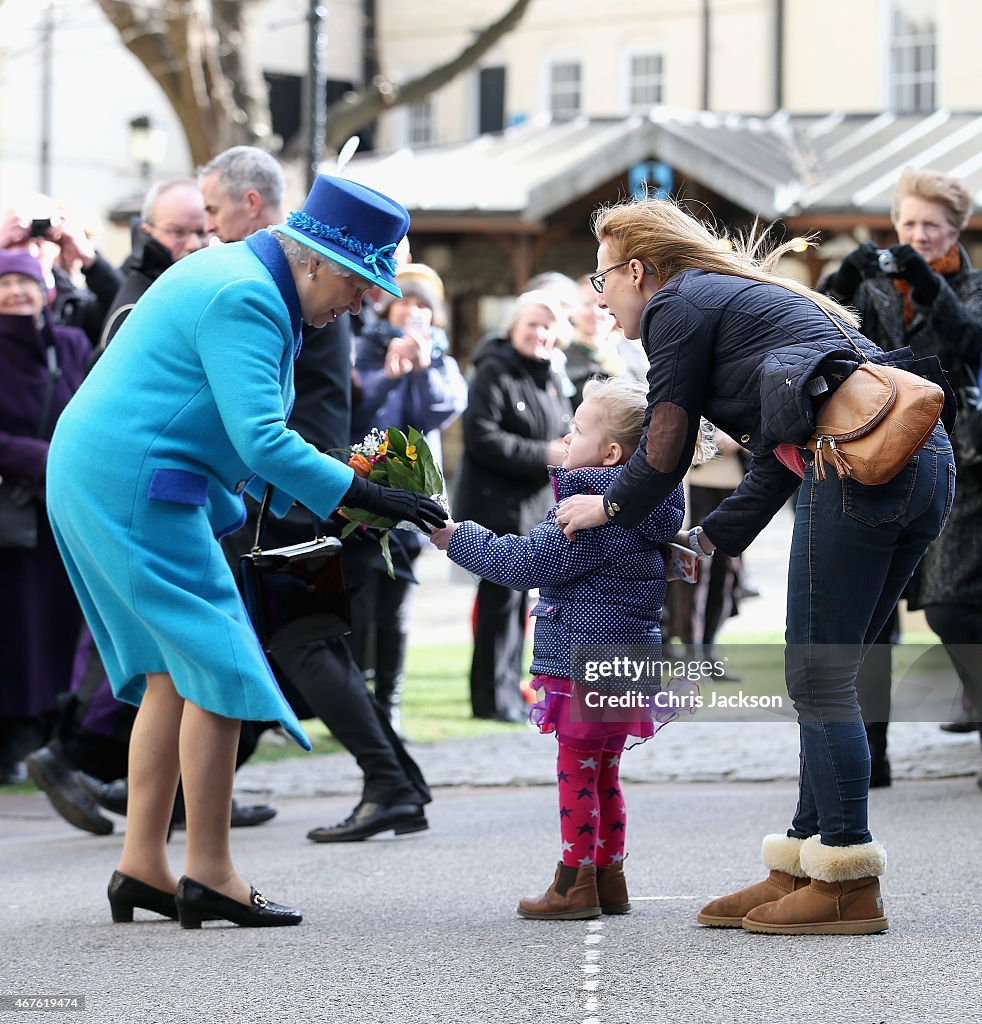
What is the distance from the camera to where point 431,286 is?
31.1 feet

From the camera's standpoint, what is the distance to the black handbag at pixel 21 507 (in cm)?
773

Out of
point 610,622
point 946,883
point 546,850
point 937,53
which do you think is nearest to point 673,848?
point 546,850

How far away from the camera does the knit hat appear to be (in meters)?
7.61

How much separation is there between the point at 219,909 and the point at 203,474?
111 cm

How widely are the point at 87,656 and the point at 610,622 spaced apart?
9.19 ft

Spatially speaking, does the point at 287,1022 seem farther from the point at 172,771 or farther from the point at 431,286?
the point at 431,286

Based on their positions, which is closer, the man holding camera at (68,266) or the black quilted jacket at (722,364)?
the black quilted jacket at (722,364)

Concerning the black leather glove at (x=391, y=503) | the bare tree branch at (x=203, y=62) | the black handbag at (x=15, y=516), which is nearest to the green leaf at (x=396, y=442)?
the black leather glove at (x=391, y=503)

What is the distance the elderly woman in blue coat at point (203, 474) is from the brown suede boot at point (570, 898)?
25.7 inches

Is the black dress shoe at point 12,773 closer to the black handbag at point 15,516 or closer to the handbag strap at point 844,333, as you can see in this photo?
the black handbag at point 15,516

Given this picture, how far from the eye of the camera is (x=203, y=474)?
15.8 feet

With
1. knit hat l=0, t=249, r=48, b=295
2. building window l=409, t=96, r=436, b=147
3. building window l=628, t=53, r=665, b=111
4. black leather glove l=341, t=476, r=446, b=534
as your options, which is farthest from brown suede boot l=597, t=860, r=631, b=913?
building window l=409, t=96, r=436, b=147

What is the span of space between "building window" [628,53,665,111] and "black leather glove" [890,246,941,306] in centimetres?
2689

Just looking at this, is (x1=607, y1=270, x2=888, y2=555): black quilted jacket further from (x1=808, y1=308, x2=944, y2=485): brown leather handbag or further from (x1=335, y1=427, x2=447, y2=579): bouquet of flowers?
(x1=335, y1=427, x2=447, y2=579): bouquet of flowers
